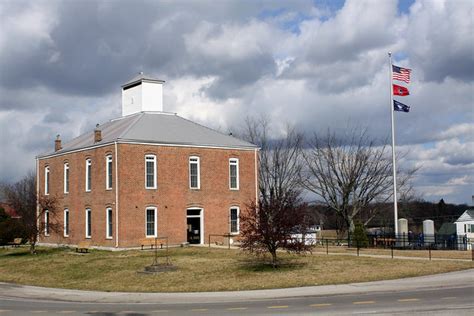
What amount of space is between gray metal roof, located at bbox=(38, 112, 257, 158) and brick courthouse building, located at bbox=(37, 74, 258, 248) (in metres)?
0.09

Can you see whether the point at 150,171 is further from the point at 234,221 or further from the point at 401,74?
the point at 401,74

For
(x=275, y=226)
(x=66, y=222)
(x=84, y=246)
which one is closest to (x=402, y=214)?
(x=66, y=222)

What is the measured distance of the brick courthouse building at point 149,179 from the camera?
1688 inches

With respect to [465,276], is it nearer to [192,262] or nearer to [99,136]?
[192,262]

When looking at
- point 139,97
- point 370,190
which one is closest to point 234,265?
point 139,97

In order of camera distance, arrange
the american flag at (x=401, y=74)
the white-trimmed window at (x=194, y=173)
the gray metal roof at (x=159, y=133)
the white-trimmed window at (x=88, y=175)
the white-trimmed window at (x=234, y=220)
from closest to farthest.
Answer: the american flag at (x=401, y=74) < the gray metal roof at (x=159, y=133) < the white-trimmed window at (x=194, y=173) < the white-trimmed window at (x=88, y=175) < the white-trimmed window at (x=234, y=220)

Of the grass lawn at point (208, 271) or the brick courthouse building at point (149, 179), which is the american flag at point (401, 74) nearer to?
the brick courthouse building at point (149, 179)

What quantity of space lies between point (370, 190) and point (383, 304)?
46394 millimetres

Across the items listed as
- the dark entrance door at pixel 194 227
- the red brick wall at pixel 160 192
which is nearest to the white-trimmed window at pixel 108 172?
the red brick wall at pixel 160 192

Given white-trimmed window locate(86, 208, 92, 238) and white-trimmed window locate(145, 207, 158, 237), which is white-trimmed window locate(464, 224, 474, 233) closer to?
white-trimmed window locate(145, 207, 158, 237)

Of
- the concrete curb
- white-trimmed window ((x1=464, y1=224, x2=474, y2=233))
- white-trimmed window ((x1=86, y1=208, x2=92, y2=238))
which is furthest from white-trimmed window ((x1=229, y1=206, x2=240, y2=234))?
white-trimmed window ((x1=464, y1=224, x2=474, y2=233))

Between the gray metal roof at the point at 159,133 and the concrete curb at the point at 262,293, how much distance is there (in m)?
20.4

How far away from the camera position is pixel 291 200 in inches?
1109

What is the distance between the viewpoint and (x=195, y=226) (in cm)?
4622
